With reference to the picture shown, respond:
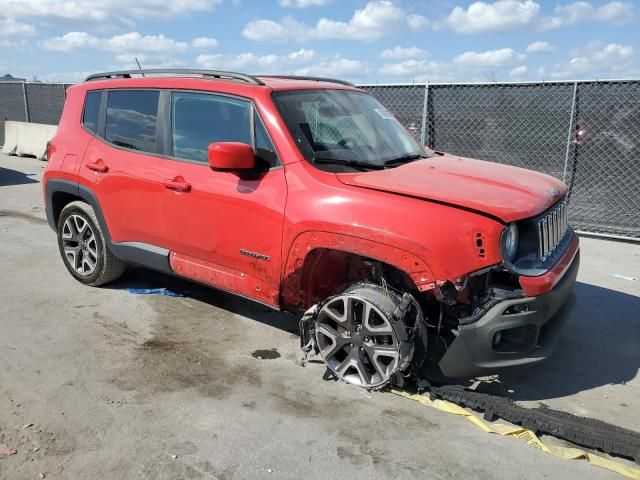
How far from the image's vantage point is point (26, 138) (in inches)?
608

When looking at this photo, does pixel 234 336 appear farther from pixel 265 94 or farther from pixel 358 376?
pixel 265 94

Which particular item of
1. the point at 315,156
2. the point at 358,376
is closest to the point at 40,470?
the point at 358,376

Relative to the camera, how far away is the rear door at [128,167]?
450cm

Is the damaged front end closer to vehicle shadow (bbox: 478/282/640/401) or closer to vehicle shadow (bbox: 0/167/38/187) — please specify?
vehicle shadow (bbox: 478/282/640/401)

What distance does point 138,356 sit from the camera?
13.5ft

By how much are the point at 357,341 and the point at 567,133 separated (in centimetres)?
599

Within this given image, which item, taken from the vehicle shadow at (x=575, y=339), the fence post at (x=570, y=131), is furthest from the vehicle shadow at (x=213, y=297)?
the fence post at (x=570, y=131)

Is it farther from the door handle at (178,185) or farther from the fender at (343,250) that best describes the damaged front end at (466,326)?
the door handle at (178,185)

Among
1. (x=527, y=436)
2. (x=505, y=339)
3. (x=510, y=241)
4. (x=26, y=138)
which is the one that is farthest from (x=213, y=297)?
(x=26, y=138)

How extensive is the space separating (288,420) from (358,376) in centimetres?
60

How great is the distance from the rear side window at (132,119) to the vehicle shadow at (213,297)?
4.84ft

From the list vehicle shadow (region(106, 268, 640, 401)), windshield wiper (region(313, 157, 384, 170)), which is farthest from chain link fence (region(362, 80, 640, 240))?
windshield wiper (region(313, 157, 384, 170))

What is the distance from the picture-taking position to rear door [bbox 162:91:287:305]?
3.83 meters

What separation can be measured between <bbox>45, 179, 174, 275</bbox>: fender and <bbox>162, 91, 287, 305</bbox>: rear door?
0.15 m
